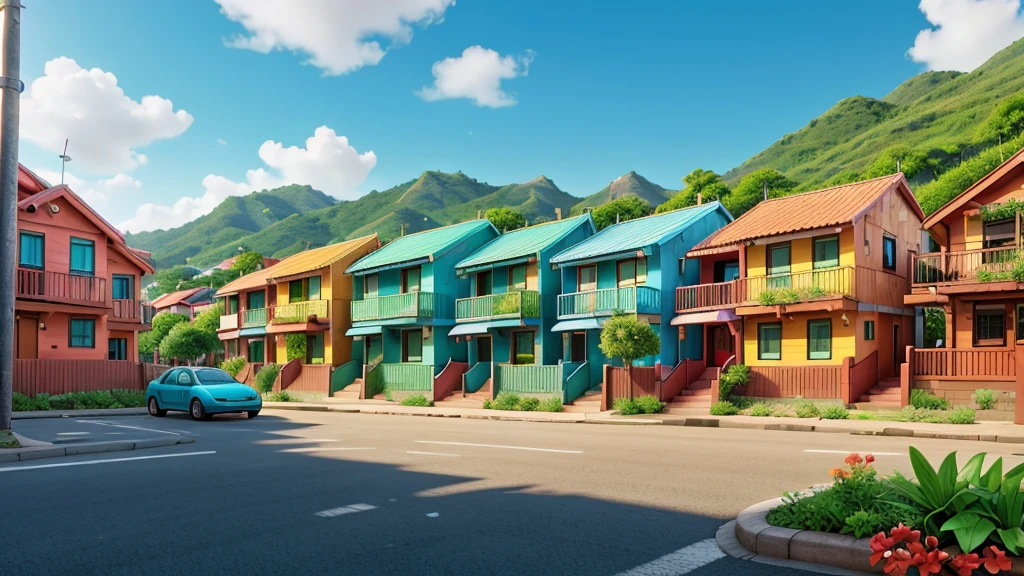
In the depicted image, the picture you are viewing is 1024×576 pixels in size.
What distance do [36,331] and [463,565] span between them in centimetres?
3002

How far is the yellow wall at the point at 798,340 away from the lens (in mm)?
25422

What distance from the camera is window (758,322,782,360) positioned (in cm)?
2739

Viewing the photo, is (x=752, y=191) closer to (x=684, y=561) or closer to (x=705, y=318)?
(x=705, y=318)

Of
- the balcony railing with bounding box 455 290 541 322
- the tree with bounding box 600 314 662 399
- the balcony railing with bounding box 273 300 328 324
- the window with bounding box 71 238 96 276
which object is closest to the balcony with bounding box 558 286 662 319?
the balcony railing with bounding box 455 290 541 322

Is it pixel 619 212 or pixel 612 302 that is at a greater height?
pixel 619 212

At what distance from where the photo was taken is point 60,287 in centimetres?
2983

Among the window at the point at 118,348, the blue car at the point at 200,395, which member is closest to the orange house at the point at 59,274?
the window at the point at 118,348

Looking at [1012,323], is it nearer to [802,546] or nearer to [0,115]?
[802,546]

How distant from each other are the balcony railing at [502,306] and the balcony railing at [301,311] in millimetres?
10262

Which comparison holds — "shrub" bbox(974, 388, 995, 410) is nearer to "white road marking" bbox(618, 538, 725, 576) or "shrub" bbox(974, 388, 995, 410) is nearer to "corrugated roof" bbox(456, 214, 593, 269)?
"corrugated roof" bbox(456, 214, 593, 269)

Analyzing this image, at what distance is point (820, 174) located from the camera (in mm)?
160625

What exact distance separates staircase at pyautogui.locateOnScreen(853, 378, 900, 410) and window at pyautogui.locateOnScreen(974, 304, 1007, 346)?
308 centimetres

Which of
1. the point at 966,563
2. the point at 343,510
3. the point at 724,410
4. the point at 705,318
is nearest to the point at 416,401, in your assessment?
the point at 705,318

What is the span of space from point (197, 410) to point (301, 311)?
22233 mm
